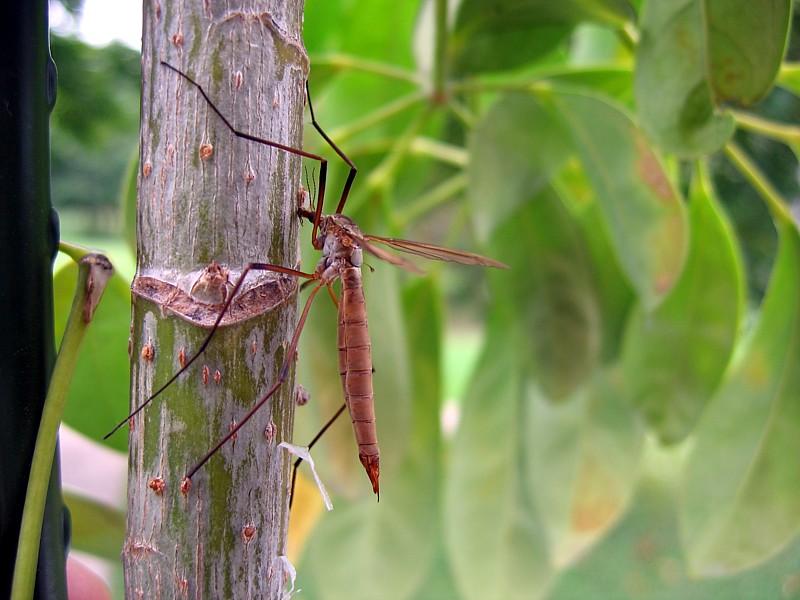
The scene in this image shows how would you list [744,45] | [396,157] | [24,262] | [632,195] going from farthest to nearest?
[396,157]
[632,195]
[744,45]
[24,262]

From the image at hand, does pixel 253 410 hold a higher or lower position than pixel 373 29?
lower

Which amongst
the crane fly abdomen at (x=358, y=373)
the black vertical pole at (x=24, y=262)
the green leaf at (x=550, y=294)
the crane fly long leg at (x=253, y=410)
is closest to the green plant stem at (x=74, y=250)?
the black vertical pole at (x=24, y=262)

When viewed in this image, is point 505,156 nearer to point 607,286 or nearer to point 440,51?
point 440,51

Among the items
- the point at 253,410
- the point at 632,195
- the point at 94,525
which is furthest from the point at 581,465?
the point at 253,410

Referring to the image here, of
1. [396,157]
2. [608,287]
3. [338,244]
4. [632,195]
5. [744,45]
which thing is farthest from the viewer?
[608,287]

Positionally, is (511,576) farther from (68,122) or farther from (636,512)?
(636,512)

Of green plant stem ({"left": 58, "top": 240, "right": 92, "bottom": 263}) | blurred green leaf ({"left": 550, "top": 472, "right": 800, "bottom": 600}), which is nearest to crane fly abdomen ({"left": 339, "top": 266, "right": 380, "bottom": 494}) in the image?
green plant stem ({"left": 58, "top": 240, "right": 92, "bottom": 263})

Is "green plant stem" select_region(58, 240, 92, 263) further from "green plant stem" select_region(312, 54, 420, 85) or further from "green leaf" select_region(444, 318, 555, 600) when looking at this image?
"green leaf" select_region(444, 318, 555, 600)
